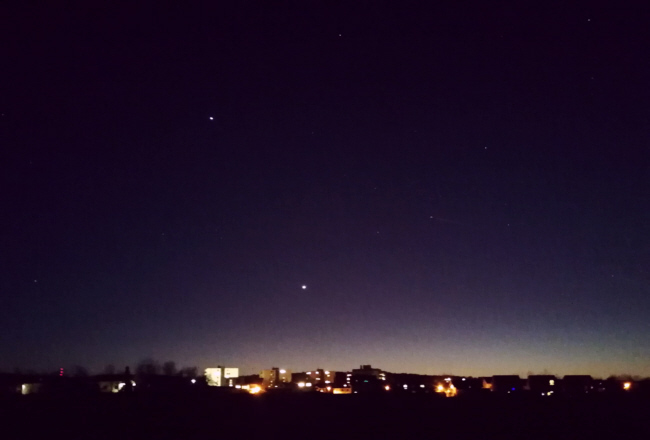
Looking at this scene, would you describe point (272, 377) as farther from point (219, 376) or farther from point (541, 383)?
point (541, 383)

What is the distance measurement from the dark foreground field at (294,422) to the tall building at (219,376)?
70.8m

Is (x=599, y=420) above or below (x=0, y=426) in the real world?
below

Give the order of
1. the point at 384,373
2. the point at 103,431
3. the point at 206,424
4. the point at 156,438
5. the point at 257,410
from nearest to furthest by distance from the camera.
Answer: the point at 156,438
the point at 103,431
the point at 206,424
the point at 257,410
the point at 384,373

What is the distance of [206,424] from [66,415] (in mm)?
5987

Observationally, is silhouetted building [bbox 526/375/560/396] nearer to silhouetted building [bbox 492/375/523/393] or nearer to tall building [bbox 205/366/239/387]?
silhouetted building [bbox 492/375/523/393]

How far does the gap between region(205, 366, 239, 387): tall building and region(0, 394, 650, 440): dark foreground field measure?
232ft

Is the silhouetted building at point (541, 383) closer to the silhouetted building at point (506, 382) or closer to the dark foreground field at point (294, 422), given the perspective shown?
the silhouetted building at point (506, 382)

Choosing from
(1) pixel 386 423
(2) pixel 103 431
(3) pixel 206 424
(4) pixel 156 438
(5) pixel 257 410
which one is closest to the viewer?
(4) pixel 156 438

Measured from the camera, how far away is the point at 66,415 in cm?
2200

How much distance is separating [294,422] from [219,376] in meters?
80.0

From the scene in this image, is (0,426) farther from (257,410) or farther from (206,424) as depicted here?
(257,410)

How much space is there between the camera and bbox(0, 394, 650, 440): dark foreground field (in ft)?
59.8

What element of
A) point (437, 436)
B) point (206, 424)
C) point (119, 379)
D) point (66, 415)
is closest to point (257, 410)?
point (206, 424)

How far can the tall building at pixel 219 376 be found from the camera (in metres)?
96.6
